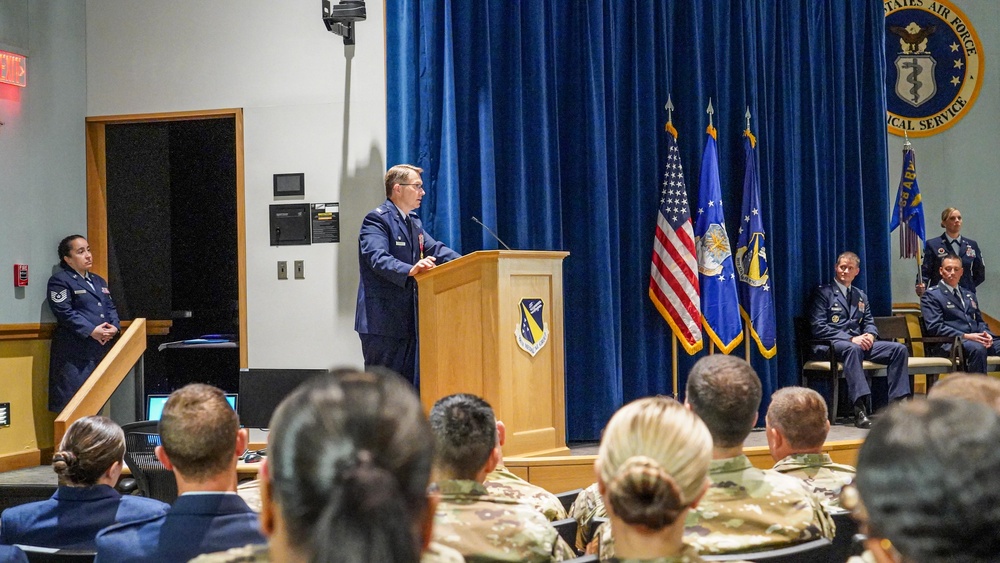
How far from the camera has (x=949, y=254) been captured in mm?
7734

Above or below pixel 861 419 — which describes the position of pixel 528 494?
above

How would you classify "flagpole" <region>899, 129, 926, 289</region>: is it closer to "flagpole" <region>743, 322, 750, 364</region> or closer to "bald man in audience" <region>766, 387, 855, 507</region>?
"flagpole" <region>743, 322, 750, 364</region>

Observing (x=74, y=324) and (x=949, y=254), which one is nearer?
(x=74, y=324)

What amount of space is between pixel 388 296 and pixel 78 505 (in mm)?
2893

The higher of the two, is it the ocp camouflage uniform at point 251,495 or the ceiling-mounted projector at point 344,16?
the ceiling-mounted projector at point 344,16

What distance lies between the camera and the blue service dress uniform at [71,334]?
602 cm

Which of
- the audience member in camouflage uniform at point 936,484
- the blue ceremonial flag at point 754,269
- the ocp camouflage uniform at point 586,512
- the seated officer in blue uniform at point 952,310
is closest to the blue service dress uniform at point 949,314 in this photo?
the seated officer in blue uniform at point 952,310

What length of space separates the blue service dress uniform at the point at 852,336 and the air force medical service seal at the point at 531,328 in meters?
2.60

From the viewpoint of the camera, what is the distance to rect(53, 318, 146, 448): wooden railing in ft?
17.9

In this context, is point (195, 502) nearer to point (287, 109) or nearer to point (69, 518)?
point (69, 518)

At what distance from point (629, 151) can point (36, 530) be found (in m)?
4.86

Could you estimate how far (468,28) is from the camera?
620cm

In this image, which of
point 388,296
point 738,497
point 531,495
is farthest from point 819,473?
point 388,296

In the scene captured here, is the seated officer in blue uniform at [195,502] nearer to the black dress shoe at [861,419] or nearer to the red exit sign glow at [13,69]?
the red exit sign glow at [13,69]
